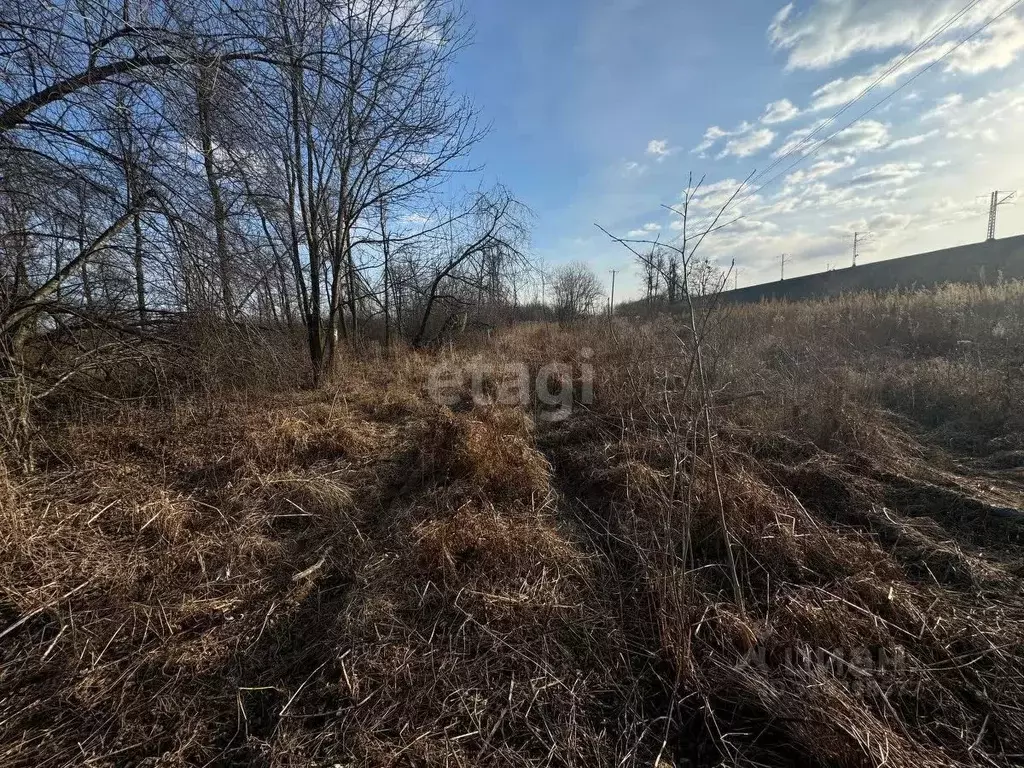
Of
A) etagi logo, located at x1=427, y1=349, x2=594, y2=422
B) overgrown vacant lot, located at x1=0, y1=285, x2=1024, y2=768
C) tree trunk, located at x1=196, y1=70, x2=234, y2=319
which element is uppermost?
tree trunk, located at x1=196, y1=70, x2=234, y2=319

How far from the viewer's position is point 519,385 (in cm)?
713

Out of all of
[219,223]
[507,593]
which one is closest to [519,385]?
[219,223]

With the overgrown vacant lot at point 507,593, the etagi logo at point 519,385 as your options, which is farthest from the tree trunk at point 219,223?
the etagi logo at point 519,385

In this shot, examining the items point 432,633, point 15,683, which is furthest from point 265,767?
point 15,683

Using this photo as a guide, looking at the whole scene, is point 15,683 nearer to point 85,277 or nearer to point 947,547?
point 85,277

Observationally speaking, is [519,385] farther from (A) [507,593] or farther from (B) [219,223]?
(A) [507,593]

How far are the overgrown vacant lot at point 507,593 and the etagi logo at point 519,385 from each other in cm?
156

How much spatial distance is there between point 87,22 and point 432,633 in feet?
15.3

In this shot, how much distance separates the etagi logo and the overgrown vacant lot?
61.5 inches

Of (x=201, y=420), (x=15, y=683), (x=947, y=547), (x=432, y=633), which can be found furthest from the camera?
(x=201, y=420)

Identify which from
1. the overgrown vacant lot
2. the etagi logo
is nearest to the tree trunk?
the overgrown vacant lot

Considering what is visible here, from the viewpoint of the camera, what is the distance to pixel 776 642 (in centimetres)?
192

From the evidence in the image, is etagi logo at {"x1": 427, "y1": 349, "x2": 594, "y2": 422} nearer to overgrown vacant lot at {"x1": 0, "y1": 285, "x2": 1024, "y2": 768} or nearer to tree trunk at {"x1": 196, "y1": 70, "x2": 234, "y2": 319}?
overgrown vacant lot at {"x1": 0, "y1": 285, "x2": 1024, "y2": 768}

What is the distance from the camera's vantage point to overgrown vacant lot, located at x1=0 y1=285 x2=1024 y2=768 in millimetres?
1680
